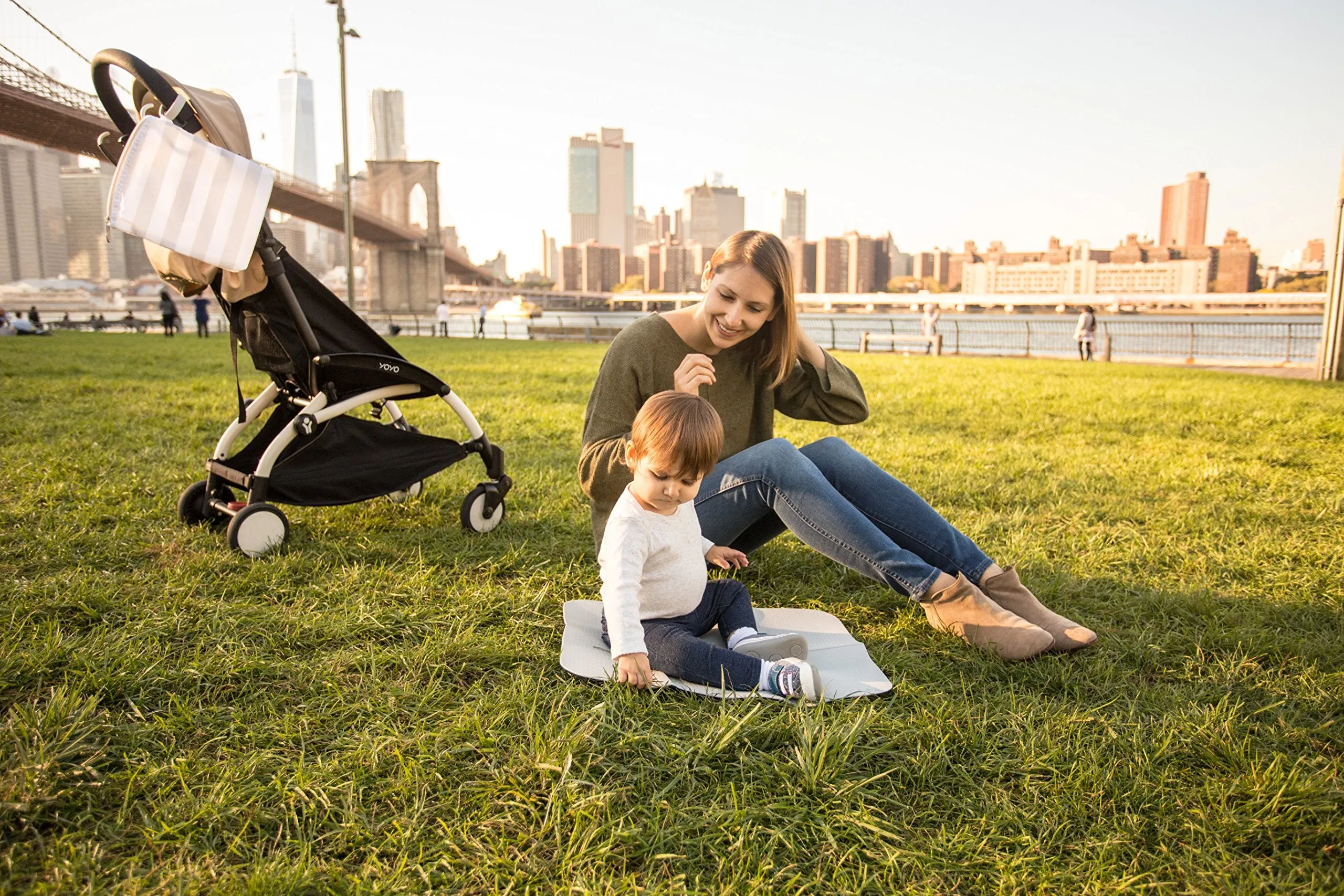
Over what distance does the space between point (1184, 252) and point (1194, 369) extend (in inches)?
1968

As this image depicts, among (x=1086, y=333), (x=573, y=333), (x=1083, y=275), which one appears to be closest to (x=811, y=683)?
(x=1086, y=333)

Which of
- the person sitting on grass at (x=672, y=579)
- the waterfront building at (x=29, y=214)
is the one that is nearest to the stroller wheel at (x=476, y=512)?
the person sitting on grass at (x=672, y=579)

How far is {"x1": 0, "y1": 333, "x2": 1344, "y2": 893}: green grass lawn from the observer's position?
53.7 inches

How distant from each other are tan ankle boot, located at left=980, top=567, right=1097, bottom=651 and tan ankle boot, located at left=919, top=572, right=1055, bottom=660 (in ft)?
0.16

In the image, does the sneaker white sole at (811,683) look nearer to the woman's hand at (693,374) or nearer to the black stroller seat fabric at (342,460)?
the woman's hand at (693,374)

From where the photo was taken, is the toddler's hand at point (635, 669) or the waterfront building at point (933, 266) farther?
the waterfront building at point (933, 266)

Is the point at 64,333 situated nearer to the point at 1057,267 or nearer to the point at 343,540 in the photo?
the point at 343,540

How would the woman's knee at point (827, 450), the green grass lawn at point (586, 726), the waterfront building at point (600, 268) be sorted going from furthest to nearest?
1. the waterfront building at point (600, 268)
2. the woman's knee at point (827, 450)
3. the green grass lawn at point (586, 726)

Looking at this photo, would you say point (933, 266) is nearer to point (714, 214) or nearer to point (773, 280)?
point (714, 214)

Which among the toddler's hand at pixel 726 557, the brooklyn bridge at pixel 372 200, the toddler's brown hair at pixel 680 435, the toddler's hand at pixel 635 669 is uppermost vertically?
the brooklyn bridge at pixel 372 200

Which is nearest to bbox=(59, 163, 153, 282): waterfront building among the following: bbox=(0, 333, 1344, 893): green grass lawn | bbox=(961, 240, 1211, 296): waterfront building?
bbox=(961, 240, 1211, 296): waterfront building

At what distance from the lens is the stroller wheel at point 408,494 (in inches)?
140

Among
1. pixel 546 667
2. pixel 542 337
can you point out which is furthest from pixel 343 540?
pixel 542 337

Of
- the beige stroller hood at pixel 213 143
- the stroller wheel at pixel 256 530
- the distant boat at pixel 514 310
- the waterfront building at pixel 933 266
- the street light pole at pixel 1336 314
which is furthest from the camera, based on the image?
the waterfront building at pixel 933 266
